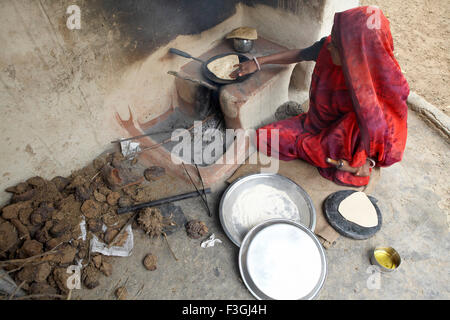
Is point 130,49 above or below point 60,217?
above

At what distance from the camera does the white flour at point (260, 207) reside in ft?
7.93

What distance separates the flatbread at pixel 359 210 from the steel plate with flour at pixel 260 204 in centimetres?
26

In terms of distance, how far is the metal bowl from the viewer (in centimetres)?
309

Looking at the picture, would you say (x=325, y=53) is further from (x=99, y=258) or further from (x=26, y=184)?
(x=26, y=184)

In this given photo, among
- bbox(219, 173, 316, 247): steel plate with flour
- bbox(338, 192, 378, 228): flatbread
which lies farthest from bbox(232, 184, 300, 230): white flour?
bbox(338, 192, 378, 228): flatbread

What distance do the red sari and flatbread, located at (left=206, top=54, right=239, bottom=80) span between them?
2.10ft

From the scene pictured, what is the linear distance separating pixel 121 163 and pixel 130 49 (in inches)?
39.1

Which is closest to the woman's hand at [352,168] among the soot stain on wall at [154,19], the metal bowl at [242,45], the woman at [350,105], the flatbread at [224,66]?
the woman at [350,105]

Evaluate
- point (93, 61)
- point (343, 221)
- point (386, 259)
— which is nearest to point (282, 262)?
point (343, 221)

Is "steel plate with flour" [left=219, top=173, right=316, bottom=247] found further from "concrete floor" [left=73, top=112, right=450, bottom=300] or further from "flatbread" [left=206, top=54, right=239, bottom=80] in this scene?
"flatbread" [left=206, top=54, right=239, bottom=80]

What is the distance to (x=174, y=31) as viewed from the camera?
283 cm

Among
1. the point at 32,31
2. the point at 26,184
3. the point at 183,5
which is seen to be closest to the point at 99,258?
the point at 26,184
